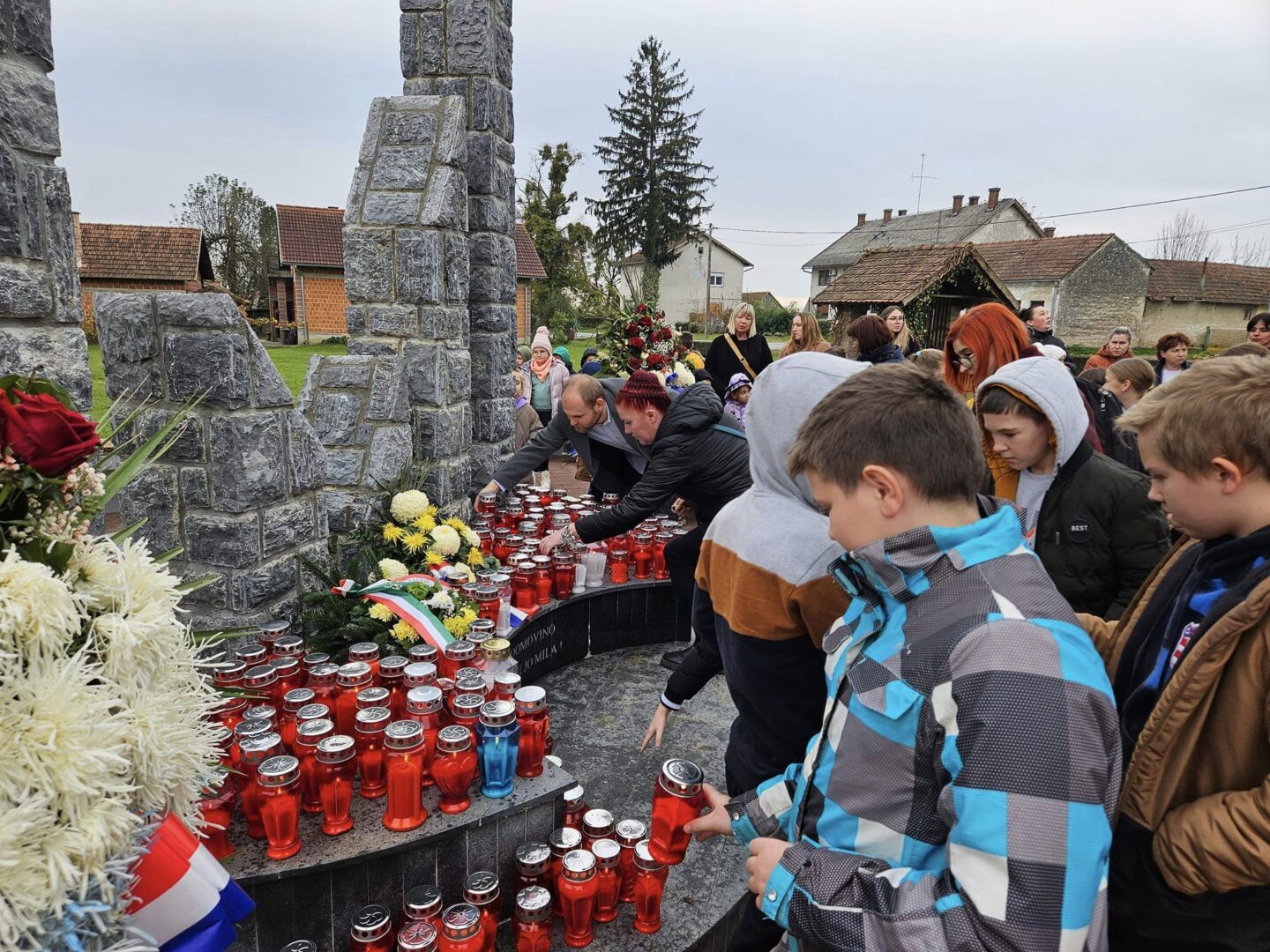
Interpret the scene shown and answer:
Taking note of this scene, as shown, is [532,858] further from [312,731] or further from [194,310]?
[194,310]

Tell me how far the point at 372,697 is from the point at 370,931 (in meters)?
0.61

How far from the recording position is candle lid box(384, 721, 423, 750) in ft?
6.98

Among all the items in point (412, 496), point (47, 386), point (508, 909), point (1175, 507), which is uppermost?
point (47, 386)

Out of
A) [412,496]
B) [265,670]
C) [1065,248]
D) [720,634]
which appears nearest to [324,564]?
[412,496]

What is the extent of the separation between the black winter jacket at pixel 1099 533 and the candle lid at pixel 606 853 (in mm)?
1756

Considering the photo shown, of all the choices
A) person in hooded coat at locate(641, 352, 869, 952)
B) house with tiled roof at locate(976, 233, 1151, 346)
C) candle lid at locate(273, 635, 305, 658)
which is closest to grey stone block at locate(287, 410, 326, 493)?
candle lid at locate(273, 635, 305, 658)

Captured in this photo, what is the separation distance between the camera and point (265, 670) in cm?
244

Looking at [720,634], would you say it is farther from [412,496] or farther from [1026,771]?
[412,496]

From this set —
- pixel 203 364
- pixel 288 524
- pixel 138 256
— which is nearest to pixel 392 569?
pixel 288 524

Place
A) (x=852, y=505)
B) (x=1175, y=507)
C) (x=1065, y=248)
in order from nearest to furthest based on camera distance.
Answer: (x=852, y=505) < (x=1175, y=507) < (x=1065, y=248)

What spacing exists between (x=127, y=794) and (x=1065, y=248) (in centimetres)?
3637

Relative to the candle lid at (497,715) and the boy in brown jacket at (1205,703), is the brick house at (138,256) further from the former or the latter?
the boy in brown jacket at (1205,703)

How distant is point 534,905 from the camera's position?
2.14m

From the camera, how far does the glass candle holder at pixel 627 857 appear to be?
2.38m
